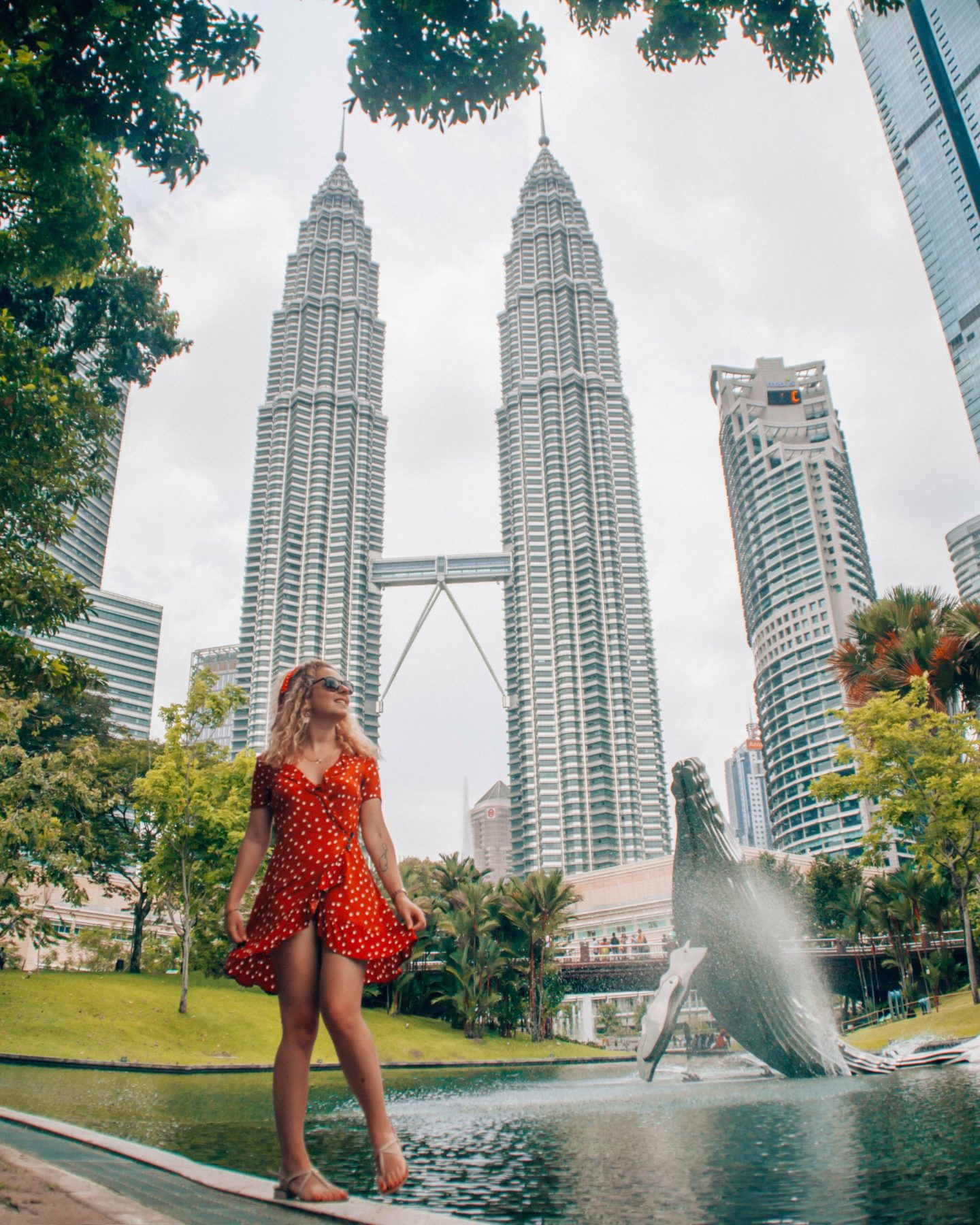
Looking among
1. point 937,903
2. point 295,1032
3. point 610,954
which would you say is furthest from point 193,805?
point 937,903

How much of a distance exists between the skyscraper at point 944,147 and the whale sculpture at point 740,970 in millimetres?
137093

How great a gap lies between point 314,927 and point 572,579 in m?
123

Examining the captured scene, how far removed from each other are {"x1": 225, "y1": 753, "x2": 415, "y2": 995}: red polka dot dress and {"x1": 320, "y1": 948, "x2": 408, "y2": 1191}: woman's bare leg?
6 cm

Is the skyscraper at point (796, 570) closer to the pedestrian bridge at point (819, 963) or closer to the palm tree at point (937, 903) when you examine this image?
the pedestrian bridge at point (819, 963)

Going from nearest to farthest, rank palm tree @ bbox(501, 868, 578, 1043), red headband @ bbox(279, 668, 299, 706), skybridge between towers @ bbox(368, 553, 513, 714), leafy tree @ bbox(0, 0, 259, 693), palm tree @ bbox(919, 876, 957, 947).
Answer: red headband @ bbox(279, 668, 299, 706) < leafy tree @ bbox(0, 0, 259, 693) < palm tree @ bbox(919, 876, 957, 947) < palm tree @ bbox(501, 868, 578, 1043) < skybridge between towers @ bbox(368, 553, 513, 714)

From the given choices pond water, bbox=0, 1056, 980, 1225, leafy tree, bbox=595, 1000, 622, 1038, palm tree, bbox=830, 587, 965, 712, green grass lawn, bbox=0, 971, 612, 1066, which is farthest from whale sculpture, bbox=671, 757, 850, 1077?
leafy tree, bbox=595, 1000, 622, 1038

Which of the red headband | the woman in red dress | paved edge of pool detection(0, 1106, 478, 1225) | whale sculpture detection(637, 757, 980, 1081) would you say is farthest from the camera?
whale sculpture detection(637, 757, 980, 1081)

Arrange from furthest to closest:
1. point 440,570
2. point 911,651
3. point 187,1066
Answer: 1. point 440,570
2. point 911,651
3. point 187,1066

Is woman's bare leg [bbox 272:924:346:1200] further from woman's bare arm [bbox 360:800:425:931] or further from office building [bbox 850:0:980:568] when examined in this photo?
office building [bbox 850:0:980:568]

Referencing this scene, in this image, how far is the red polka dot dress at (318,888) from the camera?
3.09m

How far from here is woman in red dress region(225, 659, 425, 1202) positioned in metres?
3.05

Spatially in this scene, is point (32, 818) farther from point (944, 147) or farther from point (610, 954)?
point (944, 147)

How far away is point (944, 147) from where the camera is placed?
130 metres

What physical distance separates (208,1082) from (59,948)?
170 feet
